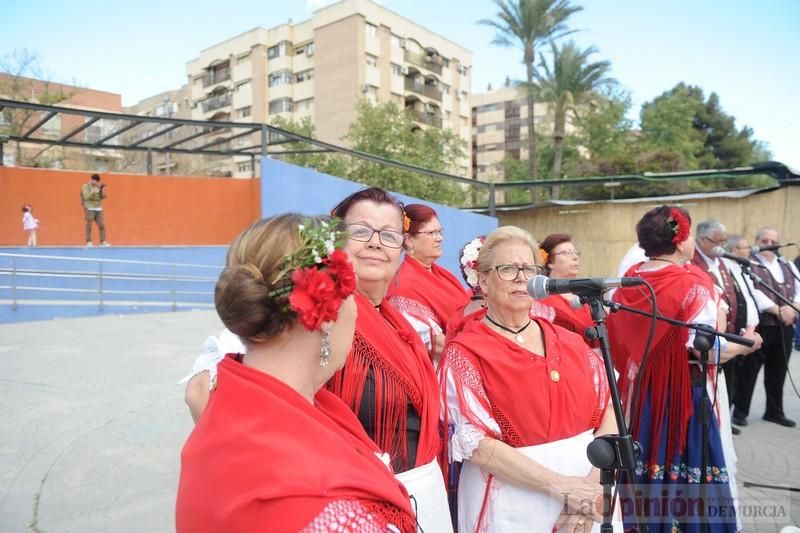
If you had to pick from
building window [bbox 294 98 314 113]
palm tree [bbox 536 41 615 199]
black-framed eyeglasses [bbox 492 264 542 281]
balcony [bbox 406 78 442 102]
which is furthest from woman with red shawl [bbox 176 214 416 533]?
building window [bbox 294 98 314 113]

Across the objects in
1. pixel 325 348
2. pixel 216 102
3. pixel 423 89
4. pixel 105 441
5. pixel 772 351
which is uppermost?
pixel 216 102

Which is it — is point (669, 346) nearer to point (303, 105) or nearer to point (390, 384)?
point (390, 384)

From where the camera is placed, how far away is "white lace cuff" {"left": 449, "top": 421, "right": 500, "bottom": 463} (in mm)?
2068

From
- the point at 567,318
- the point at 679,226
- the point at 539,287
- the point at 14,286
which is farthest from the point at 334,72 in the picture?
the point at 539,287

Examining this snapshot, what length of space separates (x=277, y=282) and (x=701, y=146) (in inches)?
1324

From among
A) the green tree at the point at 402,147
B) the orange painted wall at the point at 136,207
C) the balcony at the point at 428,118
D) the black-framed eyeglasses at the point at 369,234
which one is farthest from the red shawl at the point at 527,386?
the balcony at the point at 428,118

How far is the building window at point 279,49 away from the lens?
4197cm

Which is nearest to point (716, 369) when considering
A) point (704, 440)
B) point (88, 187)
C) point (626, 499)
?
point (704, 440)

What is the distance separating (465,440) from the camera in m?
2.08

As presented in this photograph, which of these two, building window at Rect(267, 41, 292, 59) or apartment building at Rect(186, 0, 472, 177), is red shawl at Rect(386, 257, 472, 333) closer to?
apartment building at Rect(186, 0, 472, 177)

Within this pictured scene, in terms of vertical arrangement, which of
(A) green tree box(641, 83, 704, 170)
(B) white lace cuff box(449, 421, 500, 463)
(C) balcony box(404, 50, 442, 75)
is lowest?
(B) white lace cuff box(449, 421, 500, 463)

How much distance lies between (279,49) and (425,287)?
43.5 meters

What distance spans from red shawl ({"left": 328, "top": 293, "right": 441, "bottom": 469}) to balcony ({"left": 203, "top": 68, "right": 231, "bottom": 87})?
49270 millimetres

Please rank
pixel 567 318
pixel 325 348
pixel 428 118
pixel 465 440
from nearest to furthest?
1. pixel 325 348
2. pixel 465 440
3. pixel 567 318
4. pixel 428 118
